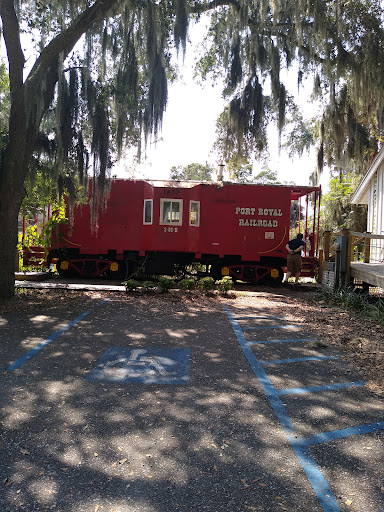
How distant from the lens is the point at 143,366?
489cm

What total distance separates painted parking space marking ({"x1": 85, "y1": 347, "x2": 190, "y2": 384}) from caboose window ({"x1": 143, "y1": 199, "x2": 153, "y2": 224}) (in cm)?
764

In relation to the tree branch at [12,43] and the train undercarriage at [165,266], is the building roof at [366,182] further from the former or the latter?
the tree branch at [12,43]

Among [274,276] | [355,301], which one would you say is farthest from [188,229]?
[355,301]

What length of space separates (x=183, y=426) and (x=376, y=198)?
11.5 metres

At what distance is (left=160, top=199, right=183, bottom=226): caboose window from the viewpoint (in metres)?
12.7

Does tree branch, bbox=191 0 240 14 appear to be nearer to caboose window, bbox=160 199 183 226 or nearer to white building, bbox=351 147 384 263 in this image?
caboose window, bbox=160 199 183 226

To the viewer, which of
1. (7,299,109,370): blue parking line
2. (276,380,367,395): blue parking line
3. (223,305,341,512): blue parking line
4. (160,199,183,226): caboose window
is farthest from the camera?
(160,199,183,226): caboose window

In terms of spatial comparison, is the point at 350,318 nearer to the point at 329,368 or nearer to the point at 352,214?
the point at 329,368

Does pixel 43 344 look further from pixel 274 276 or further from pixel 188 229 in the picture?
pixel 274 276

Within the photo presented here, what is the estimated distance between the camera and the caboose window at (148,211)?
1279cm

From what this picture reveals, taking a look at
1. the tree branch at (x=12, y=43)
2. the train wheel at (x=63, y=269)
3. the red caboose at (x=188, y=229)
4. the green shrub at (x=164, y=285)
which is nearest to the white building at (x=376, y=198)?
the red caboose at (x=188, y=229)

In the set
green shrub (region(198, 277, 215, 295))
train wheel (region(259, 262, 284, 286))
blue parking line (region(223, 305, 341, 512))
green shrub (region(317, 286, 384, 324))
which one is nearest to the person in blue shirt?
train wheel (region(259, 262, 284, 286))

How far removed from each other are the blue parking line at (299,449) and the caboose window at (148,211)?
798 centimetres

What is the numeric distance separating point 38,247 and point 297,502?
1209 centimetres
